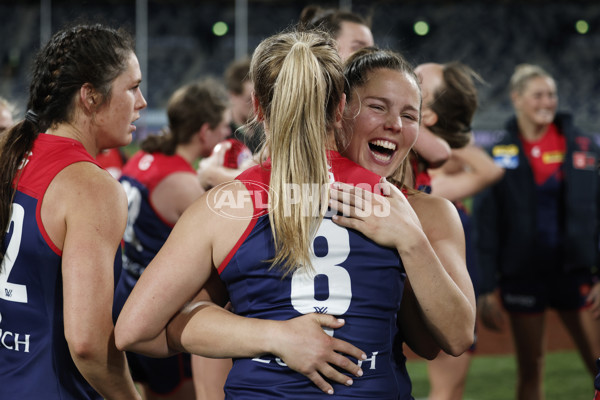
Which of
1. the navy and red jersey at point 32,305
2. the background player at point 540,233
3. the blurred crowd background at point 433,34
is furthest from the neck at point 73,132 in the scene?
the blurred crowd background at point 433,34

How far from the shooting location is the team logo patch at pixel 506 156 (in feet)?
15.9

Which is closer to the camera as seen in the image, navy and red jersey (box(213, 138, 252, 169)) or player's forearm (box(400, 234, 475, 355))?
player's forearm (box(400, 234, 475, 355))

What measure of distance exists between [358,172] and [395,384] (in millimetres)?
563

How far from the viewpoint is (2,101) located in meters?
3.78

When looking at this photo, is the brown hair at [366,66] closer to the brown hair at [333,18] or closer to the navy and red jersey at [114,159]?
the brown hair at [333,18]

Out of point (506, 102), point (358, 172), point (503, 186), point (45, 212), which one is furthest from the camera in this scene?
point (506, 102)

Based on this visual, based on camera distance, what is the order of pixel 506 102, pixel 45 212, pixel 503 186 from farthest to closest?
pixel 506 102 → pixel 503 186 → pixel 45 212

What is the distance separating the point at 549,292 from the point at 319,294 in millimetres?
3660

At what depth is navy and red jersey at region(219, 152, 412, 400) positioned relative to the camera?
5.40 ft

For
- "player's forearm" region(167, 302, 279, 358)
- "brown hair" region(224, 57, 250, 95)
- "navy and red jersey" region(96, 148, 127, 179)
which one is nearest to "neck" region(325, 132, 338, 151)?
"player's forearm" region(167, 302, 279, 358)

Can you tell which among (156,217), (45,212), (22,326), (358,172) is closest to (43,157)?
(45,212)

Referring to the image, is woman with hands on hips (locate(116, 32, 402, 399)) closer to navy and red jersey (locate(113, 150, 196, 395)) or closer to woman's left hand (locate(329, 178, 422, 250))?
woman's left hand (locate(329, 178, 422, 250))

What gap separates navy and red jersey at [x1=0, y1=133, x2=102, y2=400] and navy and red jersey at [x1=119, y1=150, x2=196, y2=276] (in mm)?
1698

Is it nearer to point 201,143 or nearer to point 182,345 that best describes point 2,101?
point 201,143
